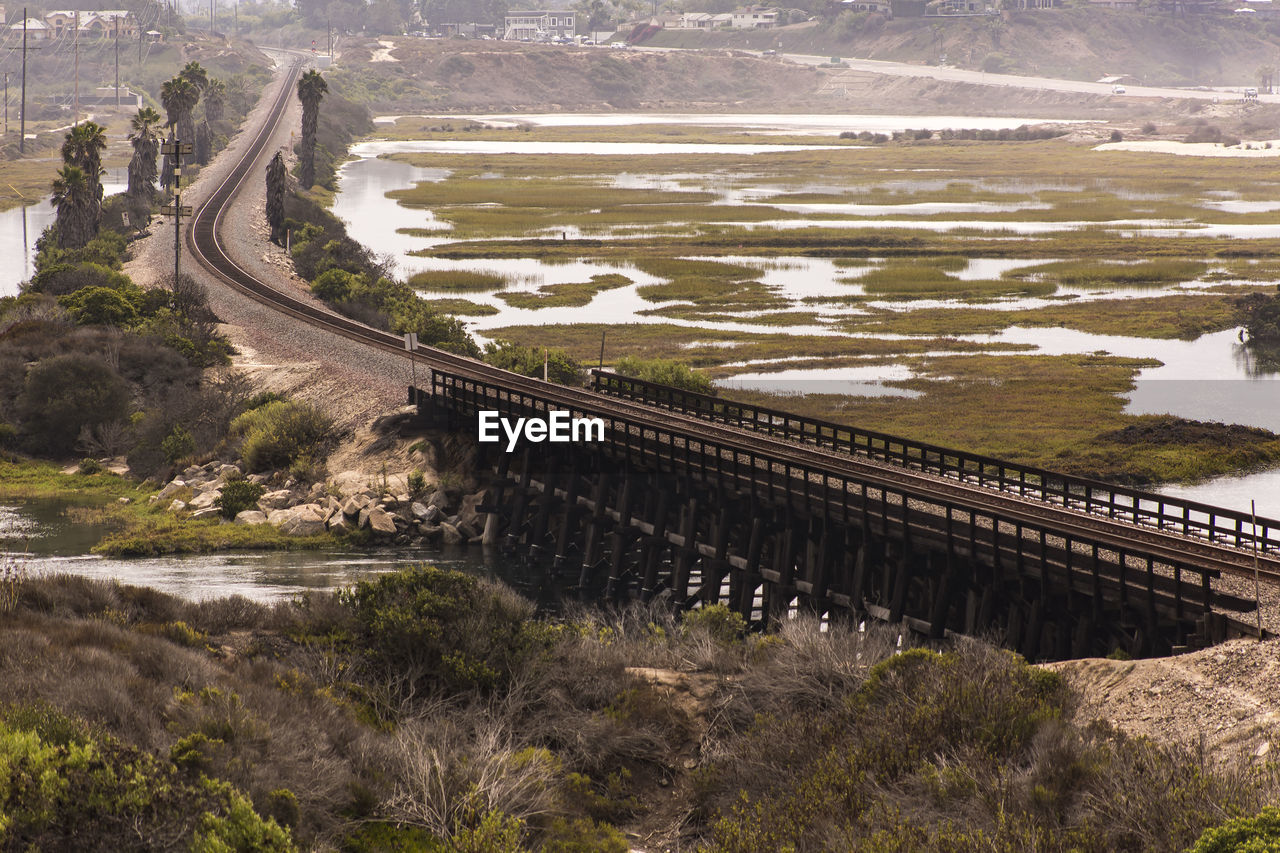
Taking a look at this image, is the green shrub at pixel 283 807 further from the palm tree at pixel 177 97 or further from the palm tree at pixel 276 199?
the palm tree at pixel 177 97

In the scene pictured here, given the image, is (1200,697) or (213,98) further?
(213,98)

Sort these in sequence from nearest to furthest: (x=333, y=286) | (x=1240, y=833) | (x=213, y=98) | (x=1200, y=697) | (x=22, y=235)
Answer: (x=1240, y=833) → (x=1200, y=697) → (x=333, y=286) → (x=22, y=235) → (x=213, y=98)

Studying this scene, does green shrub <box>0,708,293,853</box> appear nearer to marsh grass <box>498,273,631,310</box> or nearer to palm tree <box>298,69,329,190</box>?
marsh grass <box>498,273,631,310</box>

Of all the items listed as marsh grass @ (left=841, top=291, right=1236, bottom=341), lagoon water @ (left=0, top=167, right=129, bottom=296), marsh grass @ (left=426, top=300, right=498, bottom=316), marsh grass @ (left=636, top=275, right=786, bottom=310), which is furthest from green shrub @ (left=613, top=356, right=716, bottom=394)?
lagoon water @ (left=0, top=167, right=129, bottom=296)

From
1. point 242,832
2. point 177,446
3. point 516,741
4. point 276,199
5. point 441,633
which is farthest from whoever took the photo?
point 276,199

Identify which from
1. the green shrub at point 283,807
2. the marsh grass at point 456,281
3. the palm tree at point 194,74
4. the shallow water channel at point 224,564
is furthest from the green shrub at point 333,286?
the palm tree at point 194,74

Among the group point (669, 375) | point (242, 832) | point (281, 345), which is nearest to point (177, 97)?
point (281, 345)

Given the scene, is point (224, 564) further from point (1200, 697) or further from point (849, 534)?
point (1200, 697)

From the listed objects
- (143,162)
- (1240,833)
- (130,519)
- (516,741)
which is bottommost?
(130,519)

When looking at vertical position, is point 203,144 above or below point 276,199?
above
